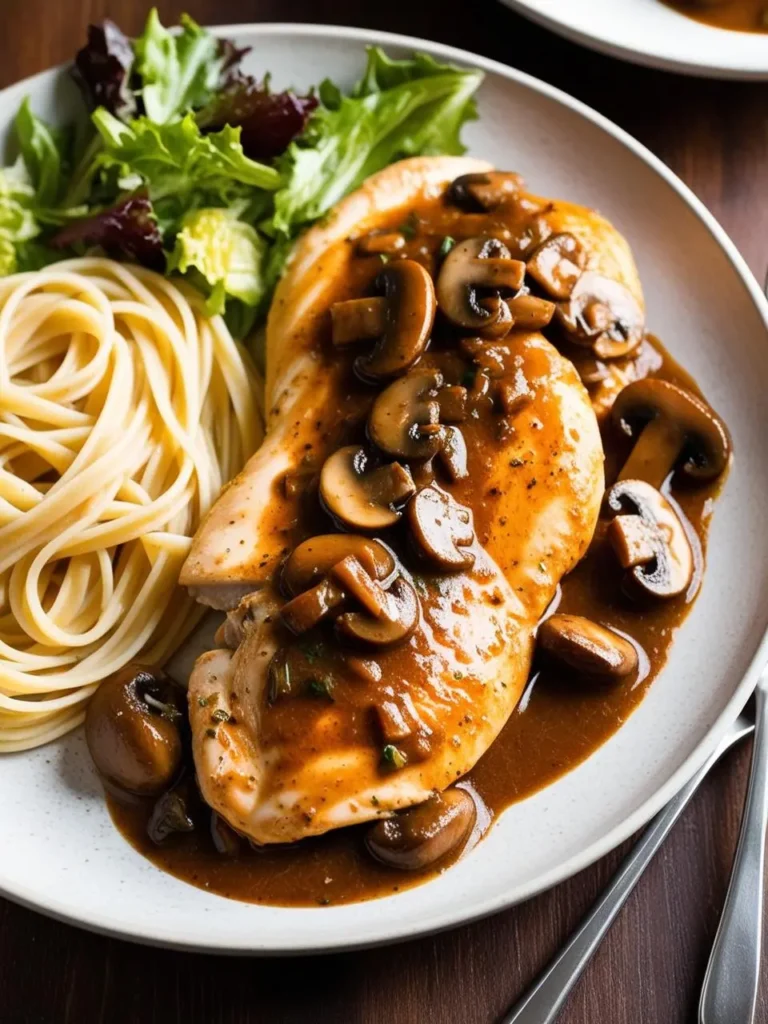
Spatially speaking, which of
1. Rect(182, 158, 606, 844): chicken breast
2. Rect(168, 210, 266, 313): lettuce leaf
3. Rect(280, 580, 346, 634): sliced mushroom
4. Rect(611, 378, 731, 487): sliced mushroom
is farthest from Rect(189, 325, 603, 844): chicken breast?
Rect(168, 210, 266, 313): lettuce leaf

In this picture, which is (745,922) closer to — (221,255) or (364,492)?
(364,492)

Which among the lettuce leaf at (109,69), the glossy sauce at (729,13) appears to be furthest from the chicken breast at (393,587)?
the glossy sauce at (729,13)

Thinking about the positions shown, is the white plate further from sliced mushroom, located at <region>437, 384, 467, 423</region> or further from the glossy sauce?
sliced mushroom, located at <region>437, 384, 467, 423</region>

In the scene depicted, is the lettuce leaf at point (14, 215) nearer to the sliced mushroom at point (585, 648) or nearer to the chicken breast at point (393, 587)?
the chicken breast at point (393, 587)

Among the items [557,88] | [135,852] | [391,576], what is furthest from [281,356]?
[557,88]

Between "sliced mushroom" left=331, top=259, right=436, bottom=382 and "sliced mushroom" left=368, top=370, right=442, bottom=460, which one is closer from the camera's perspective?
"sliced mushroom" left=368, top=370, right=442, bottom=460
